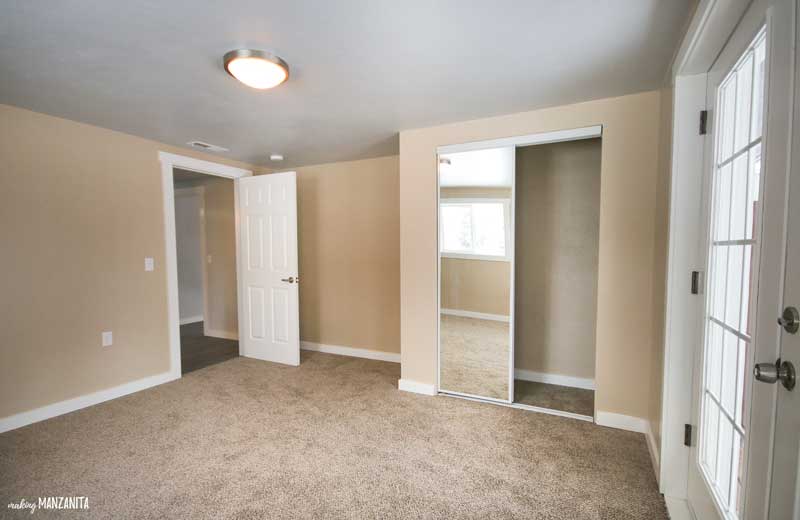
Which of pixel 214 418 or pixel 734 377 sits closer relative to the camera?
pixel 734 377

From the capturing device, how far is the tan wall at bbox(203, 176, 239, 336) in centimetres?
495

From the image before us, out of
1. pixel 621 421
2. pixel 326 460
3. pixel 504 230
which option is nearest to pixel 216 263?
pixel 326 460

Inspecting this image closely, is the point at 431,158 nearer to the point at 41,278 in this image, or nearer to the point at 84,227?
the point at 84,227

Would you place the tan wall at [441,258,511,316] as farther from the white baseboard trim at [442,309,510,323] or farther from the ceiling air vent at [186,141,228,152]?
the ceiling air vent at [186,141,228,152]

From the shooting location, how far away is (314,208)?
4.49 metres

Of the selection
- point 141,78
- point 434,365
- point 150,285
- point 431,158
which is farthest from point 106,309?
point 431,158

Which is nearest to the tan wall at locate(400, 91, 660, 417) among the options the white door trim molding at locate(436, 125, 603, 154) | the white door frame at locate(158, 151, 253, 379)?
the white door trim molding at locate(436, 125, 603, 154)

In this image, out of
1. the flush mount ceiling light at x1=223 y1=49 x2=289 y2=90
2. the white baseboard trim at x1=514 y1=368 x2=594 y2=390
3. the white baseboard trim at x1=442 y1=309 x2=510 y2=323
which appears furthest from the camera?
the white baseboard trim at x1=514 y1=368 x2=594 y2=390

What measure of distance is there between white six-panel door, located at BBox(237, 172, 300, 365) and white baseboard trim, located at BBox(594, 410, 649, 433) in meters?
2.97

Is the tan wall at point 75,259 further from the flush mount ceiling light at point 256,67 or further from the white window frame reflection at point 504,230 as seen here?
the white window frame reflection at point 504,230

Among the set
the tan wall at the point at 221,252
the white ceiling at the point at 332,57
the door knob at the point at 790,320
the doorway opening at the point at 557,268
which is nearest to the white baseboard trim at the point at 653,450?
the doorway opening at the point at 557,268

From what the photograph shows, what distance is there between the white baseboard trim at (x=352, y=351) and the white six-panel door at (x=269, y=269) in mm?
576

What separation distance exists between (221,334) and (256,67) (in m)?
4.37

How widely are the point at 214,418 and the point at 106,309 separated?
144cm
